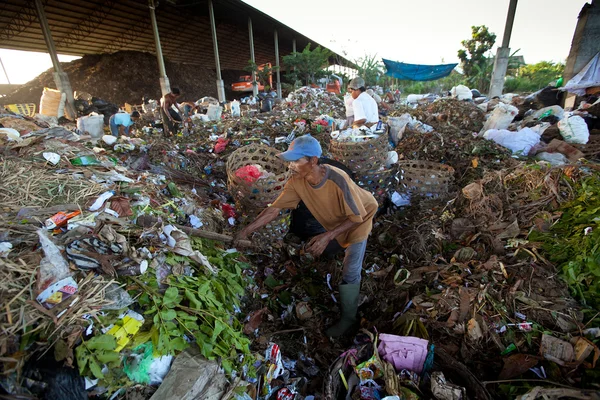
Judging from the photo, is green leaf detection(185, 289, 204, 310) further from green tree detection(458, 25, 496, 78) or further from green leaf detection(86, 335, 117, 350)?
green tree detection(458, 25, 496, 78)

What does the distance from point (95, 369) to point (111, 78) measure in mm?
22828

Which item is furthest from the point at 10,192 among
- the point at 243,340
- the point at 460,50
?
the point at 460,50

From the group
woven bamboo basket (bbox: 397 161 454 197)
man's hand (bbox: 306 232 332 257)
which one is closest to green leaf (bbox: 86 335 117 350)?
man's hand (bbox: 306 232 332 257)

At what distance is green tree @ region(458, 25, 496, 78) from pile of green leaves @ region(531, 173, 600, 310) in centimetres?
2153

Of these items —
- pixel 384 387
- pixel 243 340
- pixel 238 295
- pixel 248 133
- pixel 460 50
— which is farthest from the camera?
pixel 460 50

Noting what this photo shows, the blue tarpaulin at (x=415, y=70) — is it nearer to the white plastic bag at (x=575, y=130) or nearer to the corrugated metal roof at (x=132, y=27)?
the corrugated metal roof at (x=132, y=27)

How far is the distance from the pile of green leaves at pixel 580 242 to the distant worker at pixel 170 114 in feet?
21.9

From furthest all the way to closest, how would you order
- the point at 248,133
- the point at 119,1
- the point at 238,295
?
the point at 119,1 → the point at 248,133 → the point at 238,295

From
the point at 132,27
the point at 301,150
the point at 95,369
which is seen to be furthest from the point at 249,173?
the point at 132,27

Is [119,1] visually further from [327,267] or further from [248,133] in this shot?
[327,267]

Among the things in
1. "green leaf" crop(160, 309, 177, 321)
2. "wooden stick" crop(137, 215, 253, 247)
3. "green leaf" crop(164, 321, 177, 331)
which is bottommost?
"green leaf" crop(164, 321, 177, 331)

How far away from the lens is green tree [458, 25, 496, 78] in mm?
20562

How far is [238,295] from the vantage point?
2379 mm

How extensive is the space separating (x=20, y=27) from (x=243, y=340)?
1973cm
